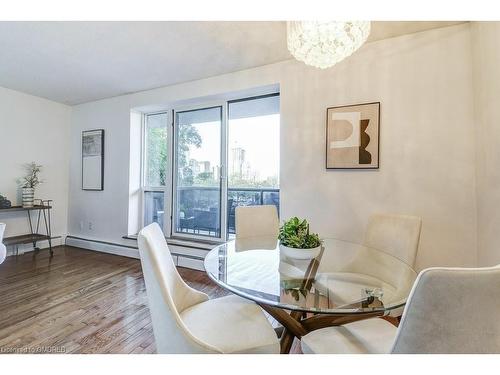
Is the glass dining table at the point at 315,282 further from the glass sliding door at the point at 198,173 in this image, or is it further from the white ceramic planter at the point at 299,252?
the glass sliding door at the point at 198,173

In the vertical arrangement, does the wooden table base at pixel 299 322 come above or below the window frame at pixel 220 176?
below

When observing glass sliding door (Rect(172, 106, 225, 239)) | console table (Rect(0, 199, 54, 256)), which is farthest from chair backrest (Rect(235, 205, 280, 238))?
console table (Rect(0, 199, 54, 256))

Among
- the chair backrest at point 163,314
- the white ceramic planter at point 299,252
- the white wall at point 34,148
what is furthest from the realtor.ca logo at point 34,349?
the white wall at point 34,148

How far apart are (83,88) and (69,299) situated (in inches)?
111

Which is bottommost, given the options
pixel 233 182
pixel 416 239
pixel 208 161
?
pixel 416 239

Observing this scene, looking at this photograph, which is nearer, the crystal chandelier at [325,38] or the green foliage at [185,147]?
the crystal chandelier at [325,38]

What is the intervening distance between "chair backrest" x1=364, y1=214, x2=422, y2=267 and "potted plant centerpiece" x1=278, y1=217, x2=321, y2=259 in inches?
22.7

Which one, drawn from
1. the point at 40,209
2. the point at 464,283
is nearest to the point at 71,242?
the point at 40,209

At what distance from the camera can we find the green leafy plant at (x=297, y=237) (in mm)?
1527

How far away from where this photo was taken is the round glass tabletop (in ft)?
3.57

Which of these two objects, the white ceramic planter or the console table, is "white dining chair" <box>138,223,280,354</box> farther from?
the console table

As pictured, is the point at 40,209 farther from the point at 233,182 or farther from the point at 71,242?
the point at 233,182

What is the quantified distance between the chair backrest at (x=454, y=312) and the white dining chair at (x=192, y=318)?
2.13 ft
